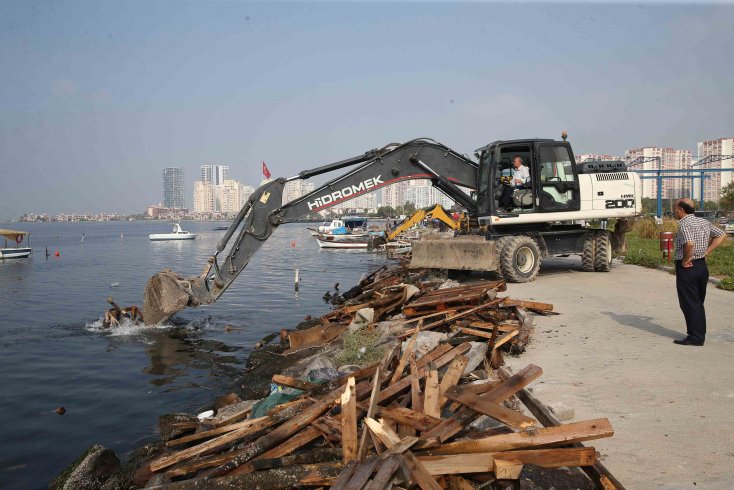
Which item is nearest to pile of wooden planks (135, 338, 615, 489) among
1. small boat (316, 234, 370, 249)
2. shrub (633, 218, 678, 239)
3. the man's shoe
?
the man's shoe

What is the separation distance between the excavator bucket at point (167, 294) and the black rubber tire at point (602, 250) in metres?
10.5

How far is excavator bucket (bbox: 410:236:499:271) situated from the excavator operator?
3.46 ft

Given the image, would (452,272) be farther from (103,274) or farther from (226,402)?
(103,274)

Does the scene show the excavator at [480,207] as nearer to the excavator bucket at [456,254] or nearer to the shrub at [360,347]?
the excavator bucket at [456,254]

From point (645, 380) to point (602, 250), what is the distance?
9.00 m

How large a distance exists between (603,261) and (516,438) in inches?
460

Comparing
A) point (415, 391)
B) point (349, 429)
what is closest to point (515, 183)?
point (415, 391)

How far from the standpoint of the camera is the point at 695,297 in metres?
6.89

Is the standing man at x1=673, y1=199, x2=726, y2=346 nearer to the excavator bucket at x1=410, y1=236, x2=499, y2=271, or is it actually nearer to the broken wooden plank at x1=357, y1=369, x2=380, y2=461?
the broken wooden plank at x1=357, y1=369, x2=380, y2=461

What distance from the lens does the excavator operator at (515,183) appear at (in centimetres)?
1266

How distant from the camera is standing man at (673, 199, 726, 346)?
6879mm

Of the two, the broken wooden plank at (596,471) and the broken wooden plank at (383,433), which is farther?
the broken wooden plank at (383,433)

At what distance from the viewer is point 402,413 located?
14.4 ft

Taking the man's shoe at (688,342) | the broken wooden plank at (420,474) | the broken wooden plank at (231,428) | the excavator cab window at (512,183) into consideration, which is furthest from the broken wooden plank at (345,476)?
the excavator cab window at (512,183)
